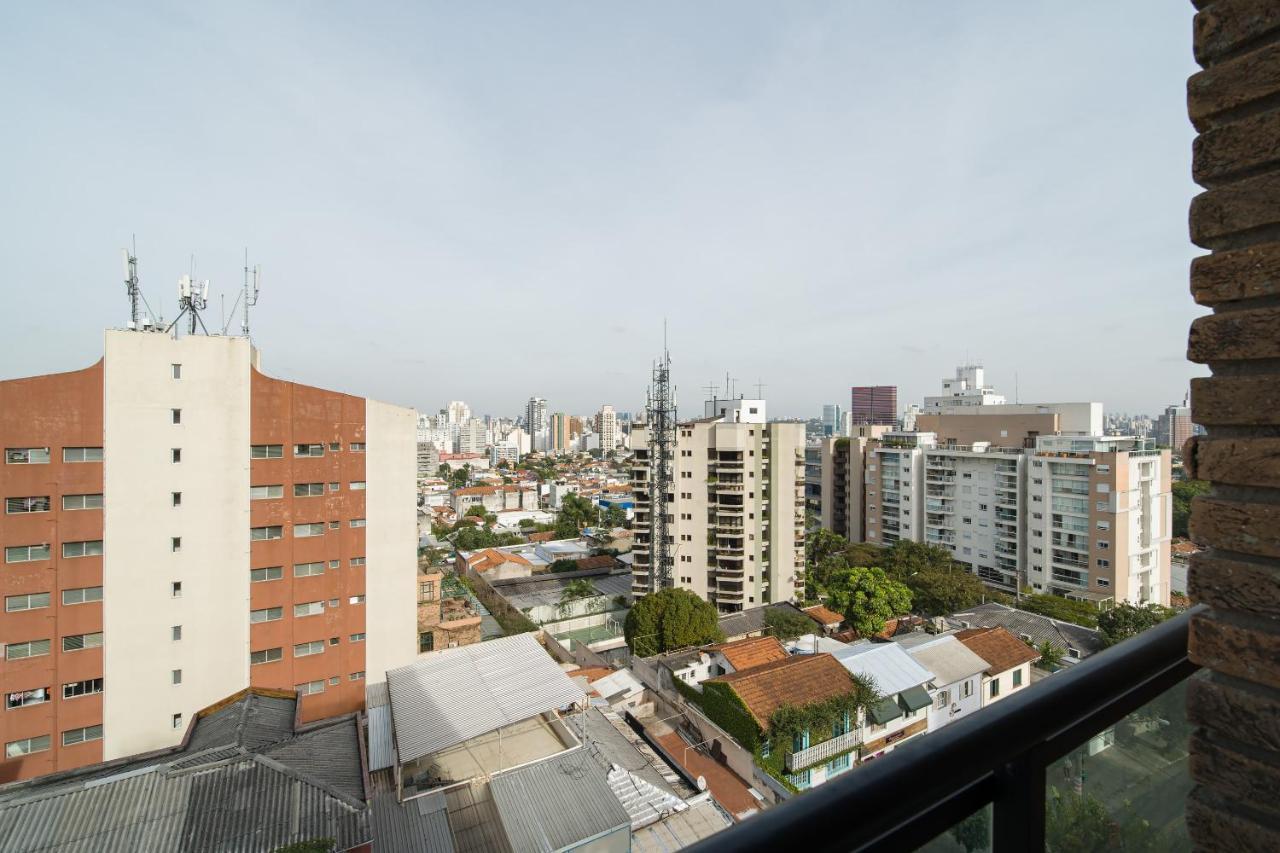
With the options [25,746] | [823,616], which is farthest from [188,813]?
[823,616]

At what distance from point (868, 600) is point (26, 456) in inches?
532

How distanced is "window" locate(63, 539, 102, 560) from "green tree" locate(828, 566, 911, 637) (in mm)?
12307

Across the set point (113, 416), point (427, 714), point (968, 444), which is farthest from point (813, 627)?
point (968, 444)

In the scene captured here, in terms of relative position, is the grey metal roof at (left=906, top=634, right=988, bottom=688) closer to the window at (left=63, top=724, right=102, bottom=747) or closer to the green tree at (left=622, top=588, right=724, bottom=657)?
the green tree at (left=622, top=588, right=724, bottom=657)

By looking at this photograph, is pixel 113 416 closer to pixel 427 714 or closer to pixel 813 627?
pixel 427 714

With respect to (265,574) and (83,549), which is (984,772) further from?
(83,549)

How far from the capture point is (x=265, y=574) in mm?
8773

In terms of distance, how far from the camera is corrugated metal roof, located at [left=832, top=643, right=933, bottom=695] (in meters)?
8.33

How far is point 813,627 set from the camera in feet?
42.7

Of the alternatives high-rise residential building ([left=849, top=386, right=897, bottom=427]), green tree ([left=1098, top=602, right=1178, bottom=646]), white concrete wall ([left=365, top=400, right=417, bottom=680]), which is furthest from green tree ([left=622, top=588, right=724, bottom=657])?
high-rise residential building ([left=849, top=386, right=897, bottom=427])

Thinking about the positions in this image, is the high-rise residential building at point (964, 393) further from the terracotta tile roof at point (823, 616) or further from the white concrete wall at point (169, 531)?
the white concrete wall at point (169, 531)

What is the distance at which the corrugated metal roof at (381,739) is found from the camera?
640 cm

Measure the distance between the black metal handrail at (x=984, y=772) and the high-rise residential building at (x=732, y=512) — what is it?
48.1ft

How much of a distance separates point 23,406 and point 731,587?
1306 centimetres
